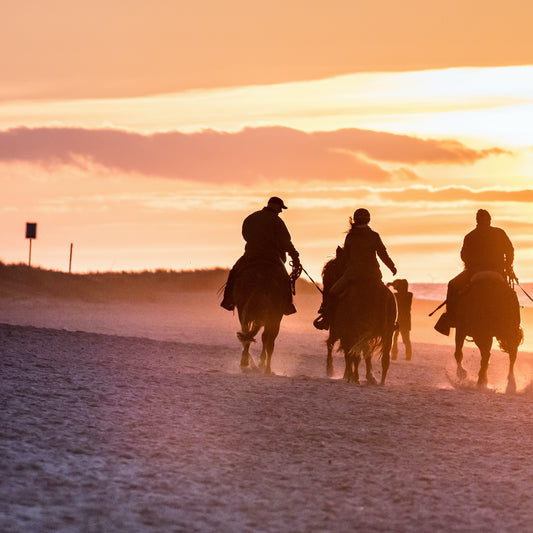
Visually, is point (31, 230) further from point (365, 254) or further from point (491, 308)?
point (365, 254)

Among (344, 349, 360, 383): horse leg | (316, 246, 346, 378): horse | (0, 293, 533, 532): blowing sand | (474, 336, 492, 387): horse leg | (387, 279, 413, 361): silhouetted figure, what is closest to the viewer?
(0, 293, 533, 532): blowing sand

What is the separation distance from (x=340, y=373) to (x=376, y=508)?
11777mm

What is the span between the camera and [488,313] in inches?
704

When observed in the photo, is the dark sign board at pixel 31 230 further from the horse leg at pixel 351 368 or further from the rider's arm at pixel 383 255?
the rider's arm at pixel 383 255

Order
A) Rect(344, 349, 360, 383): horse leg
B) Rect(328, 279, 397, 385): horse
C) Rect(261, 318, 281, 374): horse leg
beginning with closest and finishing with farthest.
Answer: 1. Rect(328, 279, 397, 385): horse
2. Rect(344, 349, 360, 383): horse leg
3. Rect(261, 318, 281, 374): horse leg

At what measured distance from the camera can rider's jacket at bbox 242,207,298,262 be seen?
17141 millimetres

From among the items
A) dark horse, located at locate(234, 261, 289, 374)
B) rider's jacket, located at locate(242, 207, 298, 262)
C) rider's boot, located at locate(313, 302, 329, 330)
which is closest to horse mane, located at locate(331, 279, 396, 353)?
rider's boot, located at locate(313, 302, 329, 330)

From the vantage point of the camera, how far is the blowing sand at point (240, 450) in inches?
309

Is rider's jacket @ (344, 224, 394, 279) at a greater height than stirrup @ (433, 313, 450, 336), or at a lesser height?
greater

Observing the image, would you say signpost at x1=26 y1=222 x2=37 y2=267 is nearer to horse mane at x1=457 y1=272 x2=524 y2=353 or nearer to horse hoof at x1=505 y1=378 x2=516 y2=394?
horse mane at x1=457 y1=272 x2=524 y2=353

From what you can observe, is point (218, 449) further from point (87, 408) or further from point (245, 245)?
point (245, 245)

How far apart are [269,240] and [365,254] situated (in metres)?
1.82

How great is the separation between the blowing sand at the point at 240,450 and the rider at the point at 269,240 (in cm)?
171

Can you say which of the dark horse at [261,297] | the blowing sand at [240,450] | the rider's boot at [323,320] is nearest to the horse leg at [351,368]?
the rider's boot at [323,320]
